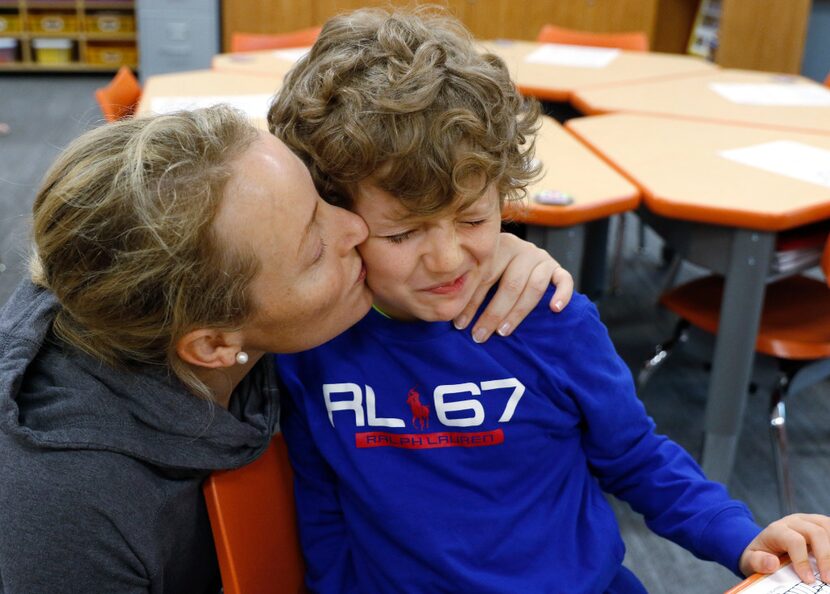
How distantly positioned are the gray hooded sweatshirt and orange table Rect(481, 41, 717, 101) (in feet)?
6.50

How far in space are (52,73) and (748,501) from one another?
19.3 ft

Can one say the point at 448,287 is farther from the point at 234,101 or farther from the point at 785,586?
the point at 234,101

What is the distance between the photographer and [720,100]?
2.74 m

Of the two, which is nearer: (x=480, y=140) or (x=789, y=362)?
(x=480, y=140)

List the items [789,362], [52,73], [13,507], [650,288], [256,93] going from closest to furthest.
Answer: [13,507] < [789,362] < [256,93] < [650,288] < [52,73]

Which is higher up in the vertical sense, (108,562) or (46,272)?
(46,272)

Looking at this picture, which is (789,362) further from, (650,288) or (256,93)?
(256,93)

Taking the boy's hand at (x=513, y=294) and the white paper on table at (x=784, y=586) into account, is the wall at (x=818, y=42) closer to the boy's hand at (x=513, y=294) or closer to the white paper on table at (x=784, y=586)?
the boy's hand at (x=513, y=294)

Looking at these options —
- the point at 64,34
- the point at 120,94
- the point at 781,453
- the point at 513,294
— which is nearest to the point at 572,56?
the point at 120,94

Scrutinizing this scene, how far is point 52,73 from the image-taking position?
6.50m

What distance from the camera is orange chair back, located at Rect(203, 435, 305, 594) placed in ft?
3.23

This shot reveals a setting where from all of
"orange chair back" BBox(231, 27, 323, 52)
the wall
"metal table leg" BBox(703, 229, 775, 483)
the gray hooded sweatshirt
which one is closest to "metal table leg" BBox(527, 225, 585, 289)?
"metal table leg" BBox(703, 229, 775, 483)

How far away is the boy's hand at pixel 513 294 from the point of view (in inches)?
41.9

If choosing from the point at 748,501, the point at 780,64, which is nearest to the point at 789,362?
the point at 748,501
